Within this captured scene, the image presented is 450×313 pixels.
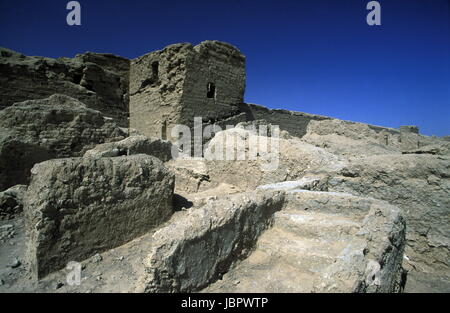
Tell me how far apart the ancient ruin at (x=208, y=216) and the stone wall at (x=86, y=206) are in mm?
12

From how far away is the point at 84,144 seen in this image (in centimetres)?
531

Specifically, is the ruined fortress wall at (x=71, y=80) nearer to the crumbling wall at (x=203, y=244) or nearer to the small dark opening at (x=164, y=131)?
the small dark opening at (x=164, y=131)

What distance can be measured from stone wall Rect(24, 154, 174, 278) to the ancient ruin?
0.01m

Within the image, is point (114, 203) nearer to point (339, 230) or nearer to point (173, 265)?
point (173, 265)

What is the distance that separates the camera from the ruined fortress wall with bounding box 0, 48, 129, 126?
8445 mm

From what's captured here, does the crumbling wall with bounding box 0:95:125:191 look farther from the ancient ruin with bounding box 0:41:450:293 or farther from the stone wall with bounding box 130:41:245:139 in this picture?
the stone wall with bounding box 130:41:245:139

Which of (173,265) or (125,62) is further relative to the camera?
(125,62)

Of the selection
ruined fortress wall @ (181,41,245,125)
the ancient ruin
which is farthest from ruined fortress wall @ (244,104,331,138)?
the ancient ruin

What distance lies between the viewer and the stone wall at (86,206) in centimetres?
236

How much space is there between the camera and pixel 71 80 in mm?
10000

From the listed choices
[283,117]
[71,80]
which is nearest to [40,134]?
[71,80]

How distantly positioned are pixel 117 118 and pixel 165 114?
10.9 ft

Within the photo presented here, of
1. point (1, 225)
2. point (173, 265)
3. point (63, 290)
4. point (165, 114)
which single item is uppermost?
point (165, 114)

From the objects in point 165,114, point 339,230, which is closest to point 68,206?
point 339,230
